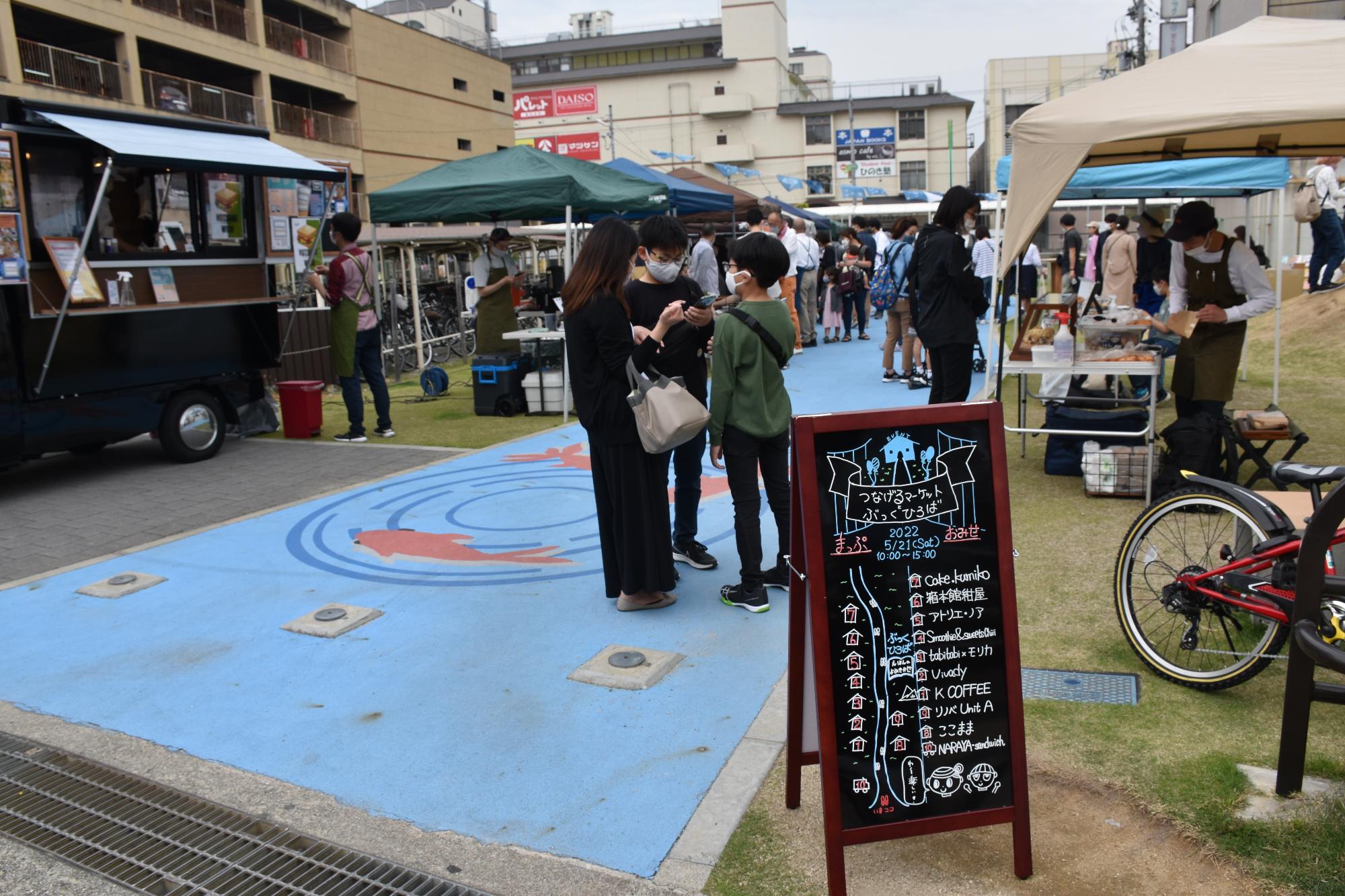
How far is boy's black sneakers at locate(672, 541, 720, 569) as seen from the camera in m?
5.45

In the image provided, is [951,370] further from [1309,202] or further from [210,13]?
[210,13]

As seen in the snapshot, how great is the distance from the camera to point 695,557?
18.0 feet

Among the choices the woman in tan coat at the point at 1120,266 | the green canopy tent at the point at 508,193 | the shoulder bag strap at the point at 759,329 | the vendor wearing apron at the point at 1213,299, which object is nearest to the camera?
the shoulder bag strap at the point at 759,329

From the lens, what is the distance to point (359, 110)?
116 ft

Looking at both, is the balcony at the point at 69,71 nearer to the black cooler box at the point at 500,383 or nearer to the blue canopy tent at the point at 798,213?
the blue canopy tent at the point at 798,213

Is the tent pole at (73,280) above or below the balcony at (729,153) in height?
below

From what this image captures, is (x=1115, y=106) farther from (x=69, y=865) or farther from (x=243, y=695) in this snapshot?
(x=69, y=865)

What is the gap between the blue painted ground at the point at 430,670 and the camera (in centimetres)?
329

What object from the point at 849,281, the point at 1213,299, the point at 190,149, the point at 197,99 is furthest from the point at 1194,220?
the point at 197,99

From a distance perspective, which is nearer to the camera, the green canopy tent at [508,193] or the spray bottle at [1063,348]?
the spray bottle at [1063,348]

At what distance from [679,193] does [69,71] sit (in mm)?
18402

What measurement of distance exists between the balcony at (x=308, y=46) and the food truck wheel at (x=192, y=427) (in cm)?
2620

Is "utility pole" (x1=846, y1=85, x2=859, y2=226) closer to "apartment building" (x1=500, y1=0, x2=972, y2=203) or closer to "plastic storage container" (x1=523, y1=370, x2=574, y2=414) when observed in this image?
"apartment building" (x1=500, y1=0, x2=972, y2=203)

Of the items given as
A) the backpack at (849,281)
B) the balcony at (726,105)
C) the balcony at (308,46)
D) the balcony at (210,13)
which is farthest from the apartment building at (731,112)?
the backpack at (849,281)
